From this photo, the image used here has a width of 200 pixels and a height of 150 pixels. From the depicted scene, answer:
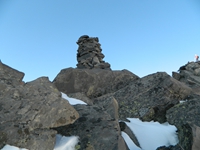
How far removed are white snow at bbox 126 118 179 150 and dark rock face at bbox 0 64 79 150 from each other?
11.4 ft

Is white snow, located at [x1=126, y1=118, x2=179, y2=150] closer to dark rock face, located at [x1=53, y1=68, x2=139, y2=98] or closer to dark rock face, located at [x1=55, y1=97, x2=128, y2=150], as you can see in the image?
dark rock face, located at [x1=55, y1=97, x2=128, y2=150]

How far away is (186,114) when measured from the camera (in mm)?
10023

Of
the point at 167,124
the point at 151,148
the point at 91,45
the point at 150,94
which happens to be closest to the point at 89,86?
the point at 150,94

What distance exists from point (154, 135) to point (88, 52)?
27.0 meters

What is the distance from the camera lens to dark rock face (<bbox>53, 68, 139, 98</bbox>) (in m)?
17.5

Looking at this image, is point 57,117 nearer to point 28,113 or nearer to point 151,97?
point 28,113

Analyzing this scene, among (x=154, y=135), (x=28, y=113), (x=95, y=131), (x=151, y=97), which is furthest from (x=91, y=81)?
(x=28, y=113)

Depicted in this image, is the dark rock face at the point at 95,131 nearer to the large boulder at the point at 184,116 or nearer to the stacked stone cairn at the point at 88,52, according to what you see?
the large boulder at the point at 184,116

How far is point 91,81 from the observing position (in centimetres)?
1798

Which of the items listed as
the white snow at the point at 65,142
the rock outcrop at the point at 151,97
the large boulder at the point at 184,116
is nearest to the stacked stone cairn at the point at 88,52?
the rock outcrop at the point at 151,97

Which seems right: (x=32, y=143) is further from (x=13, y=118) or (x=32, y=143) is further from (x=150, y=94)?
(x=150, y=94)

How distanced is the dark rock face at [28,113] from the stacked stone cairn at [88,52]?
24102mm

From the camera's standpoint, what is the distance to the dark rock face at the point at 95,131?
633 centimetres

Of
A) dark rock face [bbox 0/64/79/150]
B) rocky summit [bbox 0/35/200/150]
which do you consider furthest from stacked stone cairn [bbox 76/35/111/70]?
dark rock face [bbox 0/64/79/150]
